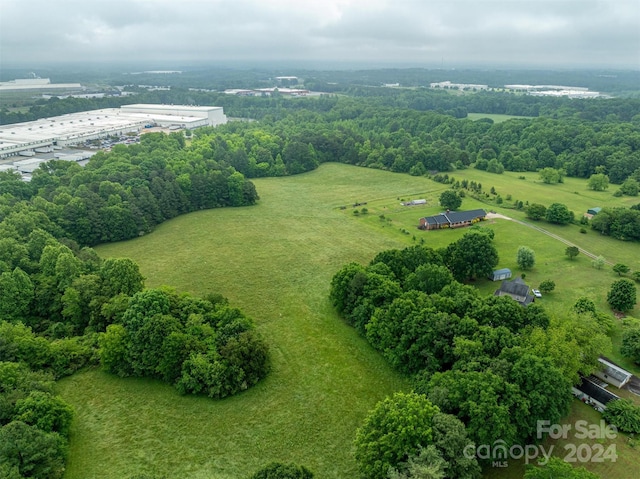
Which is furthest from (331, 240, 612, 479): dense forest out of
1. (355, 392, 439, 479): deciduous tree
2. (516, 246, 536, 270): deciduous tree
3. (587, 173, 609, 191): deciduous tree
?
(587, 173, 609, 191): deciduous tree

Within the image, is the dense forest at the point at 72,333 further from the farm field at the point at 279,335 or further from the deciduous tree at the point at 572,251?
the deciduous tree at the point at 572,251

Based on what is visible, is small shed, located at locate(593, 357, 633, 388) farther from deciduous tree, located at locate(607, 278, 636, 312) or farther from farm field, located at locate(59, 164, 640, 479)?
deciduous tree, located at locate(607, 278, 636, 312)

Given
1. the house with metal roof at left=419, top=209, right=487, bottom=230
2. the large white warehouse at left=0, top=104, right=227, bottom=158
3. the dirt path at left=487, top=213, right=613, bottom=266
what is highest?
the large white warehouse at left=0, top=104, right=227, bottom=158

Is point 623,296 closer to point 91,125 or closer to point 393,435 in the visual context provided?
point 393,435

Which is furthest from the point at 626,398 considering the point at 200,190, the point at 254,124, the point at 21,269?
the point at 254,124

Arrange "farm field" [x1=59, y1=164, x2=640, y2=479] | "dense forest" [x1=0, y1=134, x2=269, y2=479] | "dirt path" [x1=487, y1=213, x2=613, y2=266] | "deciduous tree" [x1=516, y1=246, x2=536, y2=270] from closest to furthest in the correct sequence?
"dense forest" [x1=0, y1=134, x2=269, y2=479] < "farm field" [x1=59, y1=164, x2=640, y2=479] < "deciduous tree" [x1=516, y1=246, x2=536, y2=270] < "dirt path" [x1=487, y1=213, x2=613, y2=266]

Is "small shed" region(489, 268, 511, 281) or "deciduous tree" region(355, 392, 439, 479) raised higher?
"deciduous tree" region(355, 392, 439, 479)

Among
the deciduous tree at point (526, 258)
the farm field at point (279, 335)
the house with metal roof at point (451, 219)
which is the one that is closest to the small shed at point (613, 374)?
the farm field at point (279, 335)
